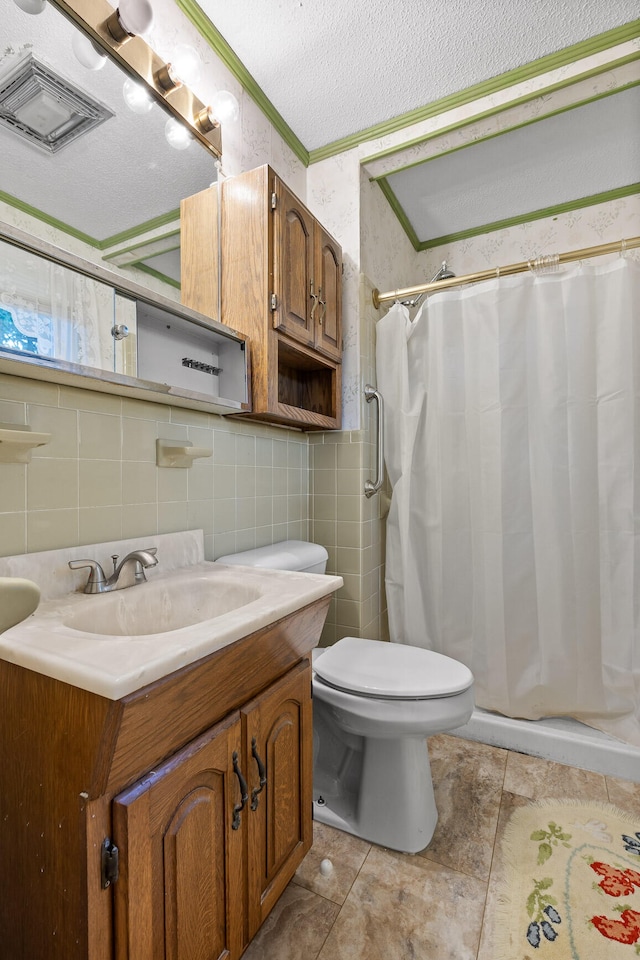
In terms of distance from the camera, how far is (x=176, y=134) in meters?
1.25

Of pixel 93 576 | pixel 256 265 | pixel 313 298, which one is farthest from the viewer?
pixel 313 298

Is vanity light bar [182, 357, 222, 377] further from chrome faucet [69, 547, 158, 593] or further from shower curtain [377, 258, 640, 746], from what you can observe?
shower curtain [377, 258, 640, 746]

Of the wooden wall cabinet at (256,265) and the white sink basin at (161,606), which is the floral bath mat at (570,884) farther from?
the wooden wall cabinet at (256,265)

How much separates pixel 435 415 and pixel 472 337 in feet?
1.10

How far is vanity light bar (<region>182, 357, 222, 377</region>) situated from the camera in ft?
3.97

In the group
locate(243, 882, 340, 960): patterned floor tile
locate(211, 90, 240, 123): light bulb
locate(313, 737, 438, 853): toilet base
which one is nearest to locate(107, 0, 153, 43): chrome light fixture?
locate(211, 90, 240, 123): light bulb

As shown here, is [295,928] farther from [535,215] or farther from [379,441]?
[535,215]

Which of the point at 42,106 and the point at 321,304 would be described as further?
the point at 321,304

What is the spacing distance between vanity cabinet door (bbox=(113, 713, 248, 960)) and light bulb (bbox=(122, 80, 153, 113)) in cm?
144

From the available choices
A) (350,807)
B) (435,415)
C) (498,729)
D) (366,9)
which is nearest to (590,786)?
(498,729)

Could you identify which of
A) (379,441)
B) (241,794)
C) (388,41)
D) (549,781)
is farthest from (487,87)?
(549,781)

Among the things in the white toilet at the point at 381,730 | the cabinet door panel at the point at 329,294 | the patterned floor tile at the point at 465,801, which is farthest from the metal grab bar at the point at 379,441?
the patterned floor tile at the point at 465,801

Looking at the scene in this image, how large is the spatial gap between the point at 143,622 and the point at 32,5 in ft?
4.22

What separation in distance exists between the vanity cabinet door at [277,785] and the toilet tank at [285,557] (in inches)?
16.4
